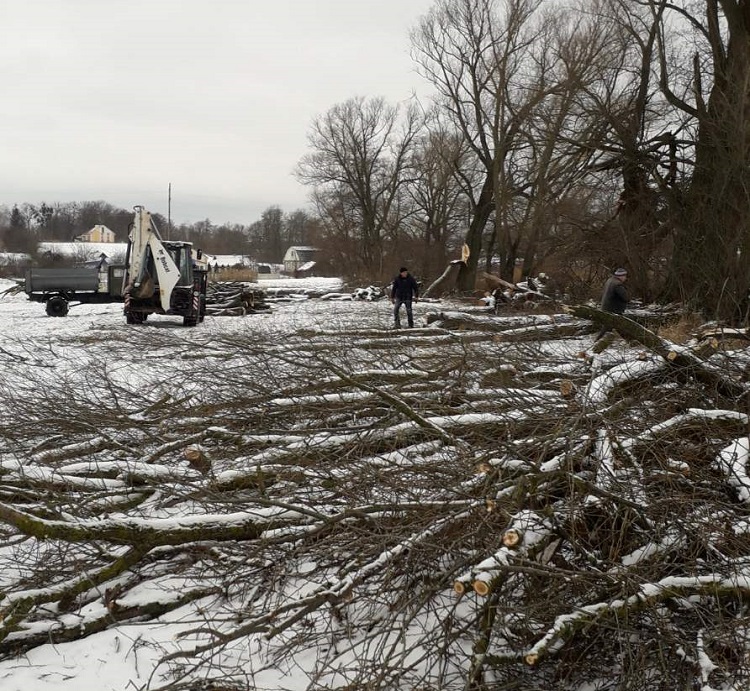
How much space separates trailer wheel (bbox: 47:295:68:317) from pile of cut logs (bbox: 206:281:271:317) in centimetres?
450

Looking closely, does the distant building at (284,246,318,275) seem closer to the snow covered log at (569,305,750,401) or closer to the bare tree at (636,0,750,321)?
the bare tree at (636,0,750,321)

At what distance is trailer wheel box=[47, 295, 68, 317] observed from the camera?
19.4 metres

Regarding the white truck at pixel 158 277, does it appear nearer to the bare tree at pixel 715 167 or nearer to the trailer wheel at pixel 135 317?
the trailer wheel at pixel 135 317

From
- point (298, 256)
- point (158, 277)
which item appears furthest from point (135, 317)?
point (298, 256)

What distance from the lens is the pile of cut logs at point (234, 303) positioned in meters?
22.2

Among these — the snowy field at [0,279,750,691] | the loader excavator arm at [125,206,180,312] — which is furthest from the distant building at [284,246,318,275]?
the snowy field at [0,279,750,691]

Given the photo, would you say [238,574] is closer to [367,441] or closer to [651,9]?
[367,441]

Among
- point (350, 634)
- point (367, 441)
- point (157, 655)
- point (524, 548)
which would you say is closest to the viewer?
point (524, 548)

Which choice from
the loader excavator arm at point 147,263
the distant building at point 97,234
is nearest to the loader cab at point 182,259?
the loader excavator arm at point 147,263

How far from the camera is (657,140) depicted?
14703 mm

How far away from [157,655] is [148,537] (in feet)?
1.74

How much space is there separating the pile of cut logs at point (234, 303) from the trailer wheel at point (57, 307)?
14.8 feet

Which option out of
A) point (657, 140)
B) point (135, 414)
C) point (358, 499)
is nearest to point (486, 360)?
point (358, 499)

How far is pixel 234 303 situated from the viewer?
76.5 ft
